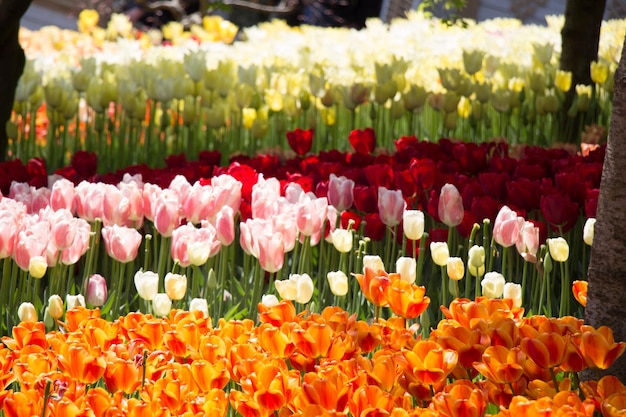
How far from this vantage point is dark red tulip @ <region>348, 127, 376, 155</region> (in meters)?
4.47

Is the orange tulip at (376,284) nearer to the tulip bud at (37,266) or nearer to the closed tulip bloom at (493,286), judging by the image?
the closed tulip bloom at (493,286)

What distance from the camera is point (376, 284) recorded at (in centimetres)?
225

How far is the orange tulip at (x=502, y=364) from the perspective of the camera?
1.84 metres

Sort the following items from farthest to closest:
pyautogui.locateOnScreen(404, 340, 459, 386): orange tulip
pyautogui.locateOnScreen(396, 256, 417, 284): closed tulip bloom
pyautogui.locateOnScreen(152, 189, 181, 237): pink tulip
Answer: pyautogui.locateOnScreen(152, 189, 181, 237): pink tulip → pyautogui.locateOnScreen(396, 256, 417, 284): closed tulip bloom → pyautogui.locateOnScreen(404, 340, 459, 386): orange tulip

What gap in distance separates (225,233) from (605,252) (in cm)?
112

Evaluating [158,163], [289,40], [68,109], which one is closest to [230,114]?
[158,163]

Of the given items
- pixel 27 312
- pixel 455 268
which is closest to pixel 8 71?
pixel 27 312

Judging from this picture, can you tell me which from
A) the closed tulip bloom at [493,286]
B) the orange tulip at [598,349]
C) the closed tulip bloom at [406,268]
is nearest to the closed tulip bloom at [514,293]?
the closed tulip bloom at [493,286]

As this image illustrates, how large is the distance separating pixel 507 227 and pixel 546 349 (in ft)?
2.95

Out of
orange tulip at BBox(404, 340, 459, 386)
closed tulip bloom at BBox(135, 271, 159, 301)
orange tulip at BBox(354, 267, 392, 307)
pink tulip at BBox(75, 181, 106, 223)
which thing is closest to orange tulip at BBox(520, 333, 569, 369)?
orange tulip at BBox(404, 340, 459, 386)

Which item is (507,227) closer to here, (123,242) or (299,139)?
(123,242)

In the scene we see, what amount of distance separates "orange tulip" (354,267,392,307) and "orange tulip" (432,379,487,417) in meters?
0.53

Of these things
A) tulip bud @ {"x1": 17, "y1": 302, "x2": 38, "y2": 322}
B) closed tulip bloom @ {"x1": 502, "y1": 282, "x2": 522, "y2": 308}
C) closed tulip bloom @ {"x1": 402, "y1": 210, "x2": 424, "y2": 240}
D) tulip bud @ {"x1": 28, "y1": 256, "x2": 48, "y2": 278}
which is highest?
closed tulip bloom @ {"x1": 402, "y1": 210, "x2": 424, "y2": 240}

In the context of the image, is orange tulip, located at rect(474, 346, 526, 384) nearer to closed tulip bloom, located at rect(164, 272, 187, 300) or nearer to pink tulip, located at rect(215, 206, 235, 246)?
closed tulip bloom, located at rect(164, 272, 187, 300)
